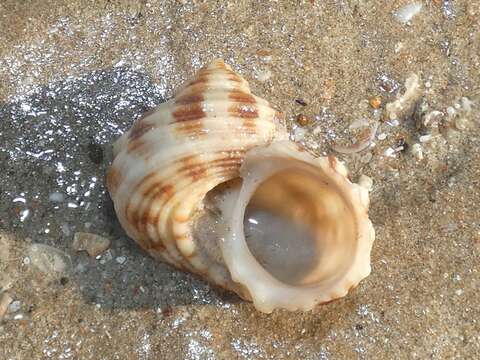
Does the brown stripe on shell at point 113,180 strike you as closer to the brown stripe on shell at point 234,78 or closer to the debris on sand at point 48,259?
the debris on sand at point 48,259

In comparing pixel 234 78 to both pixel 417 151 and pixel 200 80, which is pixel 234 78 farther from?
pixel 417 151

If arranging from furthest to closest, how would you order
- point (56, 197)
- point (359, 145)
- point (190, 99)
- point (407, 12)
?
1. point (407, 12)
2. point (359, 145)
3. point (56, 197)
4. point (190, 99)

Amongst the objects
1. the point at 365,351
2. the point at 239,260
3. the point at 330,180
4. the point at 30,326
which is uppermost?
the point at 330,180

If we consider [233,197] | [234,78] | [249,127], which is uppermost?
[234,78]

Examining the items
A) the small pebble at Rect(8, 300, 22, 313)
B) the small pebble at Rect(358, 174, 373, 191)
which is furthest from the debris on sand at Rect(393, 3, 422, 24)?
the small pebble at Rect(8, 300, 22, 313)

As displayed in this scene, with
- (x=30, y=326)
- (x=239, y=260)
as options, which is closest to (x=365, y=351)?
(x=239, y=260)

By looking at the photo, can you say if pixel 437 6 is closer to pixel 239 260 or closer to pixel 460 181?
pixel 460 181

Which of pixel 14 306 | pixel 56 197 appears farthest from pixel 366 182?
pixel 14 306

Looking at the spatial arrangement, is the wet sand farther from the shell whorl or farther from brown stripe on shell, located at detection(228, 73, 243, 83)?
brown stripe on shell, located at detection(228, 73, 243, 83)
